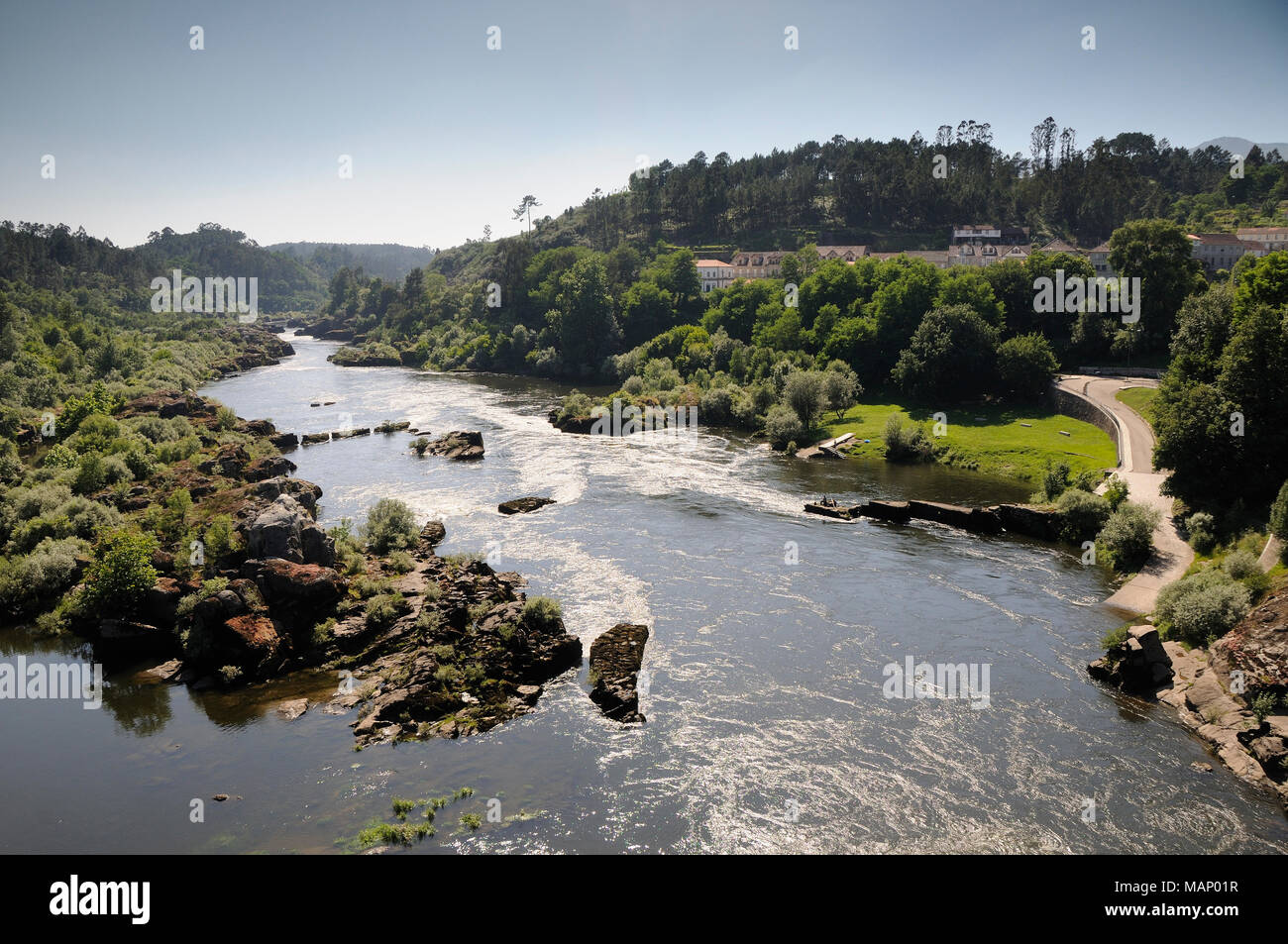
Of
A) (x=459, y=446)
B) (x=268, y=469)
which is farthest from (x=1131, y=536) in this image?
(x=268, y=469)

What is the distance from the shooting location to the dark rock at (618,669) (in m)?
28.7

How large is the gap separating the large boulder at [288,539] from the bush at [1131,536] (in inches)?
1649

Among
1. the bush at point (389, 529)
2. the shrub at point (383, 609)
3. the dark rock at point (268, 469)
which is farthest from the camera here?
the dark rock at point (268, 469)

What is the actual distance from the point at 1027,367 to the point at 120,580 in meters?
77.0

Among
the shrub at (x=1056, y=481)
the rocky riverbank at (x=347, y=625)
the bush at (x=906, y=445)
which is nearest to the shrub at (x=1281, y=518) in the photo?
the shrub at (x=1056, y=481)

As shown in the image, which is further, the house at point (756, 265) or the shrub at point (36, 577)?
the house at point (756, 265)

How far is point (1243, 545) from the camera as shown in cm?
3550

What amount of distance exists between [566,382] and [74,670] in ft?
300

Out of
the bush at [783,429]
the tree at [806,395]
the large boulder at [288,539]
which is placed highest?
the tree at [806,395]

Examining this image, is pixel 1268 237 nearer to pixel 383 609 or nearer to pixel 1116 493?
pixel 1116 493

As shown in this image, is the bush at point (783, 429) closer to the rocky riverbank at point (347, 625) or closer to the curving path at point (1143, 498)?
the curving path at point (1143, 498)

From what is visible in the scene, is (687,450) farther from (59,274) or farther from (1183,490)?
(59,274)

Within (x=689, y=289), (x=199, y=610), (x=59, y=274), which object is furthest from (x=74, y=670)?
(x=59, y=274)

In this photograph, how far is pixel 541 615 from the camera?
33.6 metres
